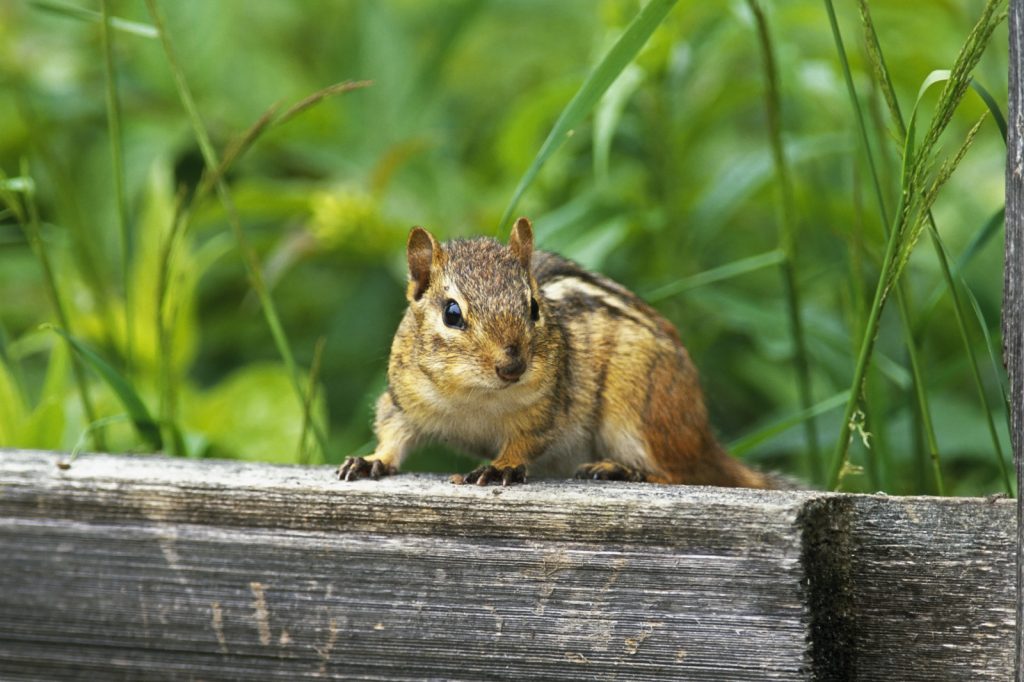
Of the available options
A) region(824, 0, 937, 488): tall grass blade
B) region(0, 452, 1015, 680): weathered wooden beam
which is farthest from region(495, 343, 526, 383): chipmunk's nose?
region(824, 0, 937, 488): tall grass blade

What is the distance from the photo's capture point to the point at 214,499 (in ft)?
6.01

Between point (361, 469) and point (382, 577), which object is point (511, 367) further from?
point (382, 577)

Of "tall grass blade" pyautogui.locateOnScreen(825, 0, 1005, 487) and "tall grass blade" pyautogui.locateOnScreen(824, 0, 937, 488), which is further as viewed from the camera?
"tall grass blade" pyautogui.locateOnScreen(824, 0, 937, 488)

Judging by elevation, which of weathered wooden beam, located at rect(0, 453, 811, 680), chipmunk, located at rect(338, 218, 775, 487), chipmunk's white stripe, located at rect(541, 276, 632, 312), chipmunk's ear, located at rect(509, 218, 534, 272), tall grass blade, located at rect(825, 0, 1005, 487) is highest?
tall grass blade, located at rect(825, 0, 1005, 487)

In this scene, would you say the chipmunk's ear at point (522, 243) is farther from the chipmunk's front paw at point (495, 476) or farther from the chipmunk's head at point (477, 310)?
the chipmunk's front paw at point (495, 476)

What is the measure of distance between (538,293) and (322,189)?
147 centimetres

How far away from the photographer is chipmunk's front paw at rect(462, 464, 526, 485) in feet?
6.01

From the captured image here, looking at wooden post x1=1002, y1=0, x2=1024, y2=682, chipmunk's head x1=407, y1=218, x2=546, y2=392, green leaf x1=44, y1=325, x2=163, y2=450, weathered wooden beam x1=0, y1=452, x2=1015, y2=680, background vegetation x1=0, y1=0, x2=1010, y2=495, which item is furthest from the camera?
background vegetation x1=0, y1=0, x2=1010, y2=495

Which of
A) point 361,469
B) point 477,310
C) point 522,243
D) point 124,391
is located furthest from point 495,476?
point 124,391

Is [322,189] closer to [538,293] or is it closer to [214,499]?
[538,293]

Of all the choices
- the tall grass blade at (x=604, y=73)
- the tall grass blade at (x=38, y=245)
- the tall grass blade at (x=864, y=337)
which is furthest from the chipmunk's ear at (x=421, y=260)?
the tall grass blade at (x=864, y=337)

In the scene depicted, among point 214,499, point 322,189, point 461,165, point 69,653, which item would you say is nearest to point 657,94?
point 322,189

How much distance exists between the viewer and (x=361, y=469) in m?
1.90

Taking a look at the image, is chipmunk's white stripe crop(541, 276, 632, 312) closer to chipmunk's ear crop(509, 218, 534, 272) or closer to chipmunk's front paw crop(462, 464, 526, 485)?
chipmunk's ear crop(509, 218, 534, 272)
